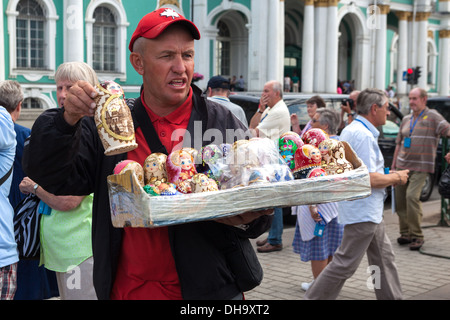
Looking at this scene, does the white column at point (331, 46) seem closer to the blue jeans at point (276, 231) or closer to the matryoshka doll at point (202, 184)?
the blue jeans at point (276, 231)

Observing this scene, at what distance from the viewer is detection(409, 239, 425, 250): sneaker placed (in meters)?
8.23

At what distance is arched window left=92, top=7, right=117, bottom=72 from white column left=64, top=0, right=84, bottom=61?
1274 mm

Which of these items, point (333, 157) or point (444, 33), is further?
point (444, 33)

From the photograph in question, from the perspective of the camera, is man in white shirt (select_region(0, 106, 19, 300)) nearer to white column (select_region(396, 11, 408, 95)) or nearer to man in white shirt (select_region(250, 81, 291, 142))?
man in white shirt (select_region(250, 81, 291, 142))

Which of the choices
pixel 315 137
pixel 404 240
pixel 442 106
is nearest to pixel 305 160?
pixel 315 137

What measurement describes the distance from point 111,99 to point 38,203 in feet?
6.56

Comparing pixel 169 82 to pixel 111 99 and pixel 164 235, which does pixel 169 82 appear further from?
pixel 164 235

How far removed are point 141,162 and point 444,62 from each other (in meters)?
47.5

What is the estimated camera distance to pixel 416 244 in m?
8.26

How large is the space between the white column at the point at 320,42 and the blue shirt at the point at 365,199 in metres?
29.3

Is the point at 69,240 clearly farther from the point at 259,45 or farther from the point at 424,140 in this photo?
the point at 259,45

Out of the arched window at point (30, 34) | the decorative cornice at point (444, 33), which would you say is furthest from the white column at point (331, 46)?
the arched window at point (30, 34)

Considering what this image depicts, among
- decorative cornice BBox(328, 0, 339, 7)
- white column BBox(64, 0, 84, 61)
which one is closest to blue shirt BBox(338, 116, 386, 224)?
white column BBox(64, 0, 84, 61)
